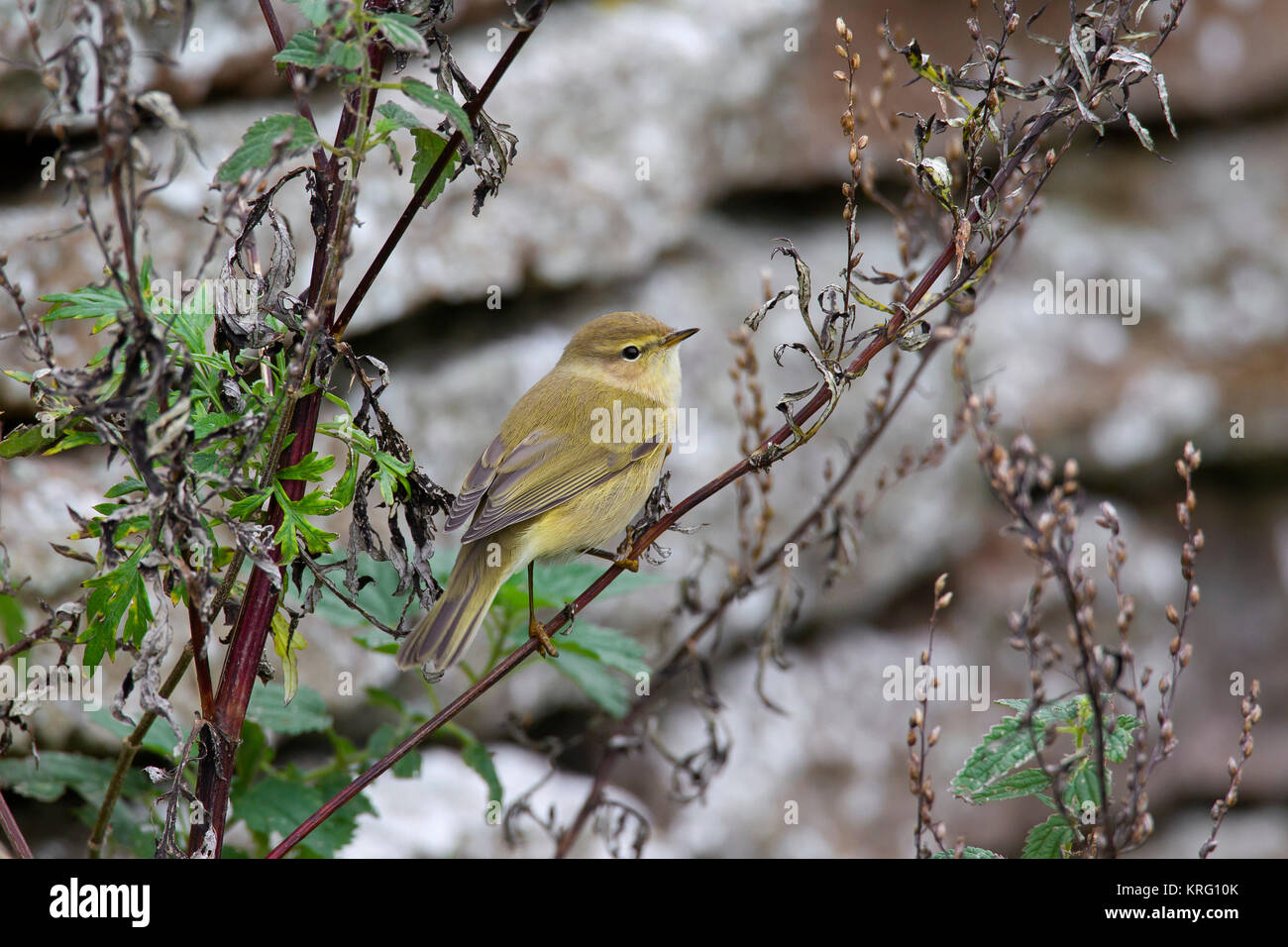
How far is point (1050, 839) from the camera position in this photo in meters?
1.86

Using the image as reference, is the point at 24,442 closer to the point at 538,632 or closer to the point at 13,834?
the point at 13,834

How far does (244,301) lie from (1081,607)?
1.41 metres

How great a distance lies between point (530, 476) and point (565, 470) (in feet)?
0.44

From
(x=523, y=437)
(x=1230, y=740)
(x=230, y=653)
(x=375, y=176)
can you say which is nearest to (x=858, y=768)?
(x=1230, y=740)

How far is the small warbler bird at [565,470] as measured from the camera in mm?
2539

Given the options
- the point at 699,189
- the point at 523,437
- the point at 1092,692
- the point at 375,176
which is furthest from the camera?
the point at 699,189

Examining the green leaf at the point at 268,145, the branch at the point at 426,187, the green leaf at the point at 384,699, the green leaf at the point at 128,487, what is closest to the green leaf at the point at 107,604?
the green leaf at the point at 128,487

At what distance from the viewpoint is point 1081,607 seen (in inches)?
66.4

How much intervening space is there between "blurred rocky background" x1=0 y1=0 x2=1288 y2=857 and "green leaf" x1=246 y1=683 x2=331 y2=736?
39.5 inches

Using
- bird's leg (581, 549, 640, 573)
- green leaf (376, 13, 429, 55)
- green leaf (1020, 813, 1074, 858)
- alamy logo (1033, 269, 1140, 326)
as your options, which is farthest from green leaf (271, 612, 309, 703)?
alamy logo (1033, 269, 1140, 326)

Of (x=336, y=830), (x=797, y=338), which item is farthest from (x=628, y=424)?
(x=797, y=338)

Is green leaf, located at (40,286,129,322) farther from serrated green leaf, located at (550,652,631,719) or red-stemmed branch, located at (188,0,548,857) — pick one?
serrated green leaf, located at (550,652,631,719)
